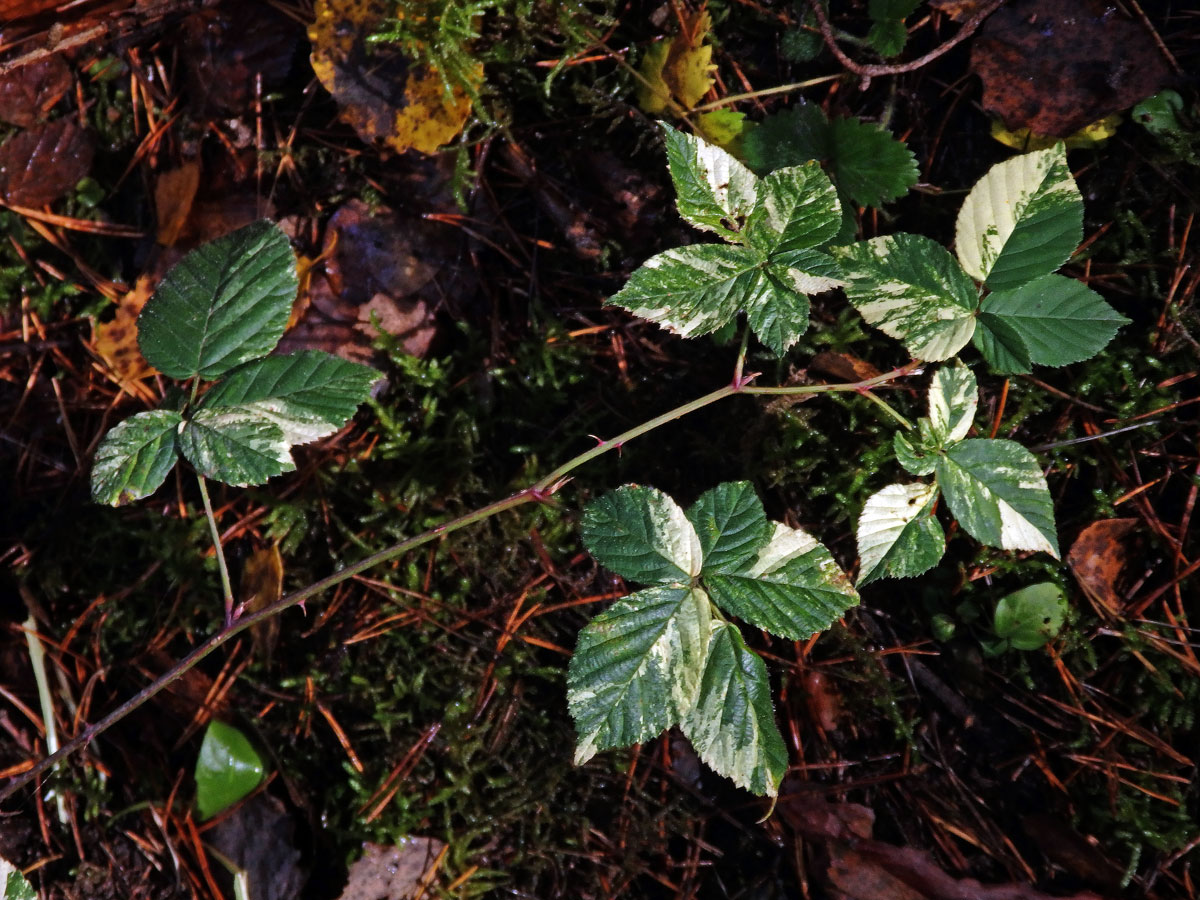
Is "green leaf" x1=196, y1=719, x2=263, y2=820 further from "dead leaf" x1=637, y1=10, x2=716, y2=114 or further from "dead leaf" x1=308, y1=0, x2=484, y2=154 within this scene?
"dead leaf" x1=637, y1=10, x2=716, y2=114

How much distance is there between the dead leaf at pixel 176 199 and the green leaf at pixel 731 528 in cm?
179

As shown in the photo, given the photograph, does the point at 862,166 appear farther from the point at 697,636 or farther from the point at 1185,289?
the point at 697,636

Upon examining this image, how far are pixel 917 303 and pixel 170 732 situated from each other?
235 cm

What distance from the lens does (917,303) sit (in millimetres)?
1656

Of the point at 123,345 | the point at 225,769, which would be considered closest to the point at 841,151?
the point at 123,345

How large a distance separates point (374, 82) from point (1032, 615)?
7.30 ft

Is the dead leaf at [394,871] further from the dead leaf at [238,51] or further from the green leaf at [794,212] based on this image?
the dead leaf at [238,51]

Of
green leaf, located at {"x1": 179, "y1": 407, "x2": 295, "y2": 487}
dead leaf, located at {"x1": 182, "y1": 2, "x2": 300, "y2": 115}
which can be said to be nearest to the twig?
dead leaf, located at {"x1": 182, "y1": 2, "x2": 300, "y2": 115}

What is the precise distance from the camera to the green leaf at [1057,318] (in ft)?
5.29

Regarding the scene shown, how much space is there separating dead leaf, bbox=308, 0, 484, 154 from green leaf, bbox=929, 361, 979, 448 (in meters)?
1.41

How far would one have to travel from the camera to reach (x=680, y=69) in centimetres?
196

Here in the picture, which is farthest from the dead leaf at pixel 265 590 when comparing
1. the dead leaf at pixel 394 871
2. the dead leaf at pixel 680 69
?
the dead leaf at pixel 680 69

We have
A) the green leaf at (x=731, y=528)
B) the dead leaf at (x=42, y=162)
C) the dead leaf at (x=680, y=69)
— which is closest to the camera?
the green leaf at (x=731, y=528)

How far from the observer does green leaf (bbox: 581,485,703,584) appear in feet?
5.09
